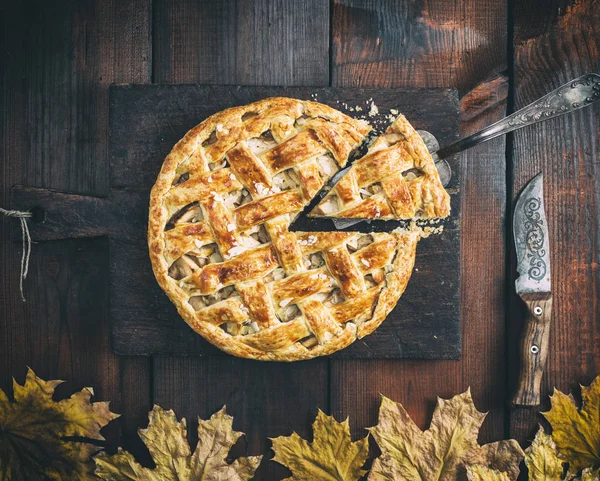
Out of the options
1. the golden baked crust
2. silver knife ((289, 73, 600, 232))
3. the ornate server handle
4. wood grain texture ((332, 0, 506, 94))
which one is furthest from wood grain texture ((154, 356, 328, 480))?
wood grain texture ((332, 0, 506, 94))

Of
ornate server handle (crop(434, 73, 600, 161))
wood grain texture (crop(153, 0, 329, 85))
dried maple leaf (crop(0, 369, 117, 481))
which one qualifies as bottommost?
dried maple leaf (crop(0, 369, 117, 481))

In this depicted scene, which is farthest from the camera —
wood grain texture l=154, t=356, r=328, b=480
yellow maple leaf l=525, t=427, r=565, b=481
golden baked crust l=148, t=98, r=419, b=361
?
wood grain texture l=154, t=356, r=328, b=480

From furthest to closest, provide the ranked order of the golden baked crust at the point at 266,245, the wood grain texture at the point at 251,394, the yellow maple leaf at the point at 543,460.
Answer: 1. the wood grain texture at the point at 251,394
2. the yellow maple leaf at the point at 543,460
3. the golden baked crust at the point at 266,245

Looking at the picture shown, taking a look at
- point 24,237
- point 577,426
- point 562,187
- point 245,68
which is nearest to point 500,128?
point 562,187

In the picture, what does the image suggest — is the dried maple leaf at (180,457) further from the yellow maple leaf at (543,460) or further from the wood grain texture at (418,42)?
the wood grain texture at (418,42)

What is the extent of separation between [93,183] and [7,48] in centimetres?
47

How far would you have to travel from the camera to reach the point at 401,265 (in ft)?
4.61

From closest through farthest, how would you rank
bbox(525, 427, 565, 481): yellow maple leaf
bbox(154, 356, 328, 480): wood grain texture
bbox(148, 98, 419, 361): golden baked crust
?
bbox(148, 98, 419, 361): golden baked crust
bbox(525, 427, 565, 481): yellow maple leaf
bbox(154, 356, 328, 480): wood grain texture

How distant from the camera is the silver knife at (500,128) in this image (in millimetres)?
1441

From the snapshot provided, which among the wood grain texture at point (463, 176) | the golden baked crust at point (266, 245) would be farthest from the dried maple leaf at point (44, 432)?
the wood grain texture at point (463, 176)

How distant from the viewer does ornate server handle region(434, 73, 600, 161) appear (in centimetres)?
145

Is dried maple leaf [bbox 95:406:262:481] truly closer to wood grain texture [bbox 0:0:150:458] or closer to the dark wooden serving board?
wood grain texture [bbox 0:0:150:458]

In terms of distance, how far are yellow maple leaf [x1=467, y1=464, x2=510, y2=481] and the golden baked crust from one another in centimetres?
47

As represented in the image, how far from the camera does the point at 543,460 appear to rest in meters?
1.50
